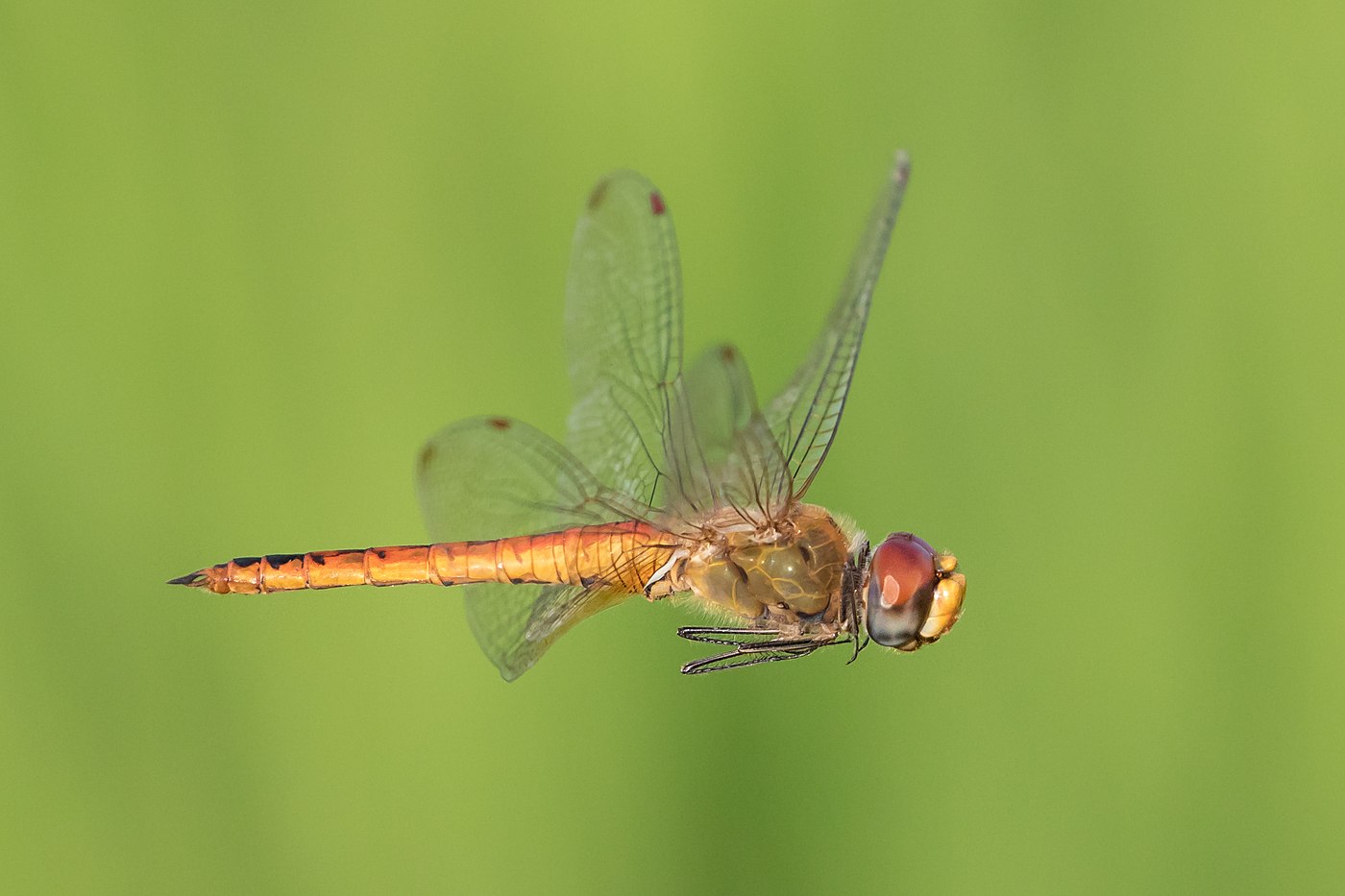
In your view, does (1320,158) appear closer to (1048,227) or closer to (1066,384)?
(1048,227)

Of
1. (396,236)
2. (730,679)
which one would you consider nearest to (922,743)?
(730,679)

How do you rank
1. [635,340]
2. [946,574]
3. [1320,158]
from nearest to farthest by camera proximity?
[946,574]
[635,340]
[1320,158]

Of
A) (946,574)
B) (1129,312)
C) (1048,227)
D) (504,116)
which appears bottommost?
(946,574)

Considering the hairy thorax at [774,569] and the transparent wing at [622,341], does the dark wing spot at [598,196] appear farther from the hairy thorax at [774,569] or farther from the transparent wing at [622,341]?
the hairy thorax at [774,569]

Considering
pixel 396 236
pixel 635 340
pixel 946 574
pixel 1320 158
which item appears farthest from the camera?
pixel 1320 158

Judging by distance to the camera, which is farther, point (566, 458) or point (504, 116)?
point (504, 116)

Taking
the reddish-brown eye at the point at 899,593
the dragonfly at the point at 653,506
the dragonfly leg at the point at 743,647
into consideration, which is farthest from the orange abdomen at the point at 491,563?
the reddish-brown eye at the point at 899,593

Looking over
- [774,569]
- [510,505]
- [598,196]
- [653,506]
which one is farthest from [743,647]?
[598,196]

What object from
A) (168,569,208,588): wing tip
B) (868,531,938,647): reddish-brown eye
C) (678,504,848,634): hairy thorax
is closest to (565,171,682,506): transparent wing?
(678,504,848,634): hairy thorax
